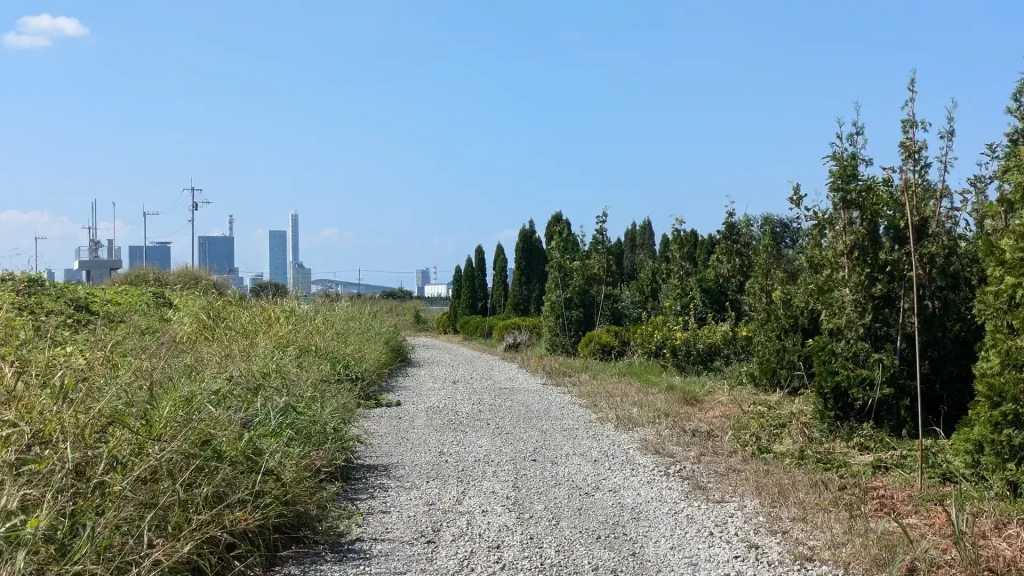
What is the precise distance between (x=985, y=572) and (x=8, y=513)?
424cm

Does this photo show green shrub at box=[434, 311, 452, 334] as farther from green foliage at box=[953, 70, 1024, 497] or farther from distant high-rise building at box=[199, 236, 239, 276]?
green foliage at box=[953, 70, 1024, 497]

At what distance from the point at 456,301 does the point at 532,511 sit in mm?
24849

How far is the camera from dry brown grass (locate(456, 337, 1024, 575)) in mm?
3889

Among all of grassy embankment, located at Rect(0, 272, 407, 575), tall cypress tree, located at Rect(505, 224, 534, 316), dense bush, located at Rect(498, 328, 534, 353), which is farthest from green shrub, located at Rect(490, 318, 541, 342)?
grassy embankment, located at Rect(0, 272, 407, 575)

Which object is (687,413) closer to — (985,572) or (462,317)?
(985,572)

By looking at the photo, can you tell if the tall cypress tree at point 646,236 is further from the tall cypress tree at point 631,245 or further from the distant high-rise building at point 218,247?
the distant high-rise building at point 218,247

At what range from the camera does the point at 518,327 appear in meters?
20.6

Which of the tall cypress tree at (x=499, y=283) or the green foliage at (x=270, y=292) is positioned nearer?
the green foliage at (x=270, y=292)

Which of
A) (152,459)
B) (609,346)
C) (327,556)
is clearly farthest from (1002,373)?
(609,346)

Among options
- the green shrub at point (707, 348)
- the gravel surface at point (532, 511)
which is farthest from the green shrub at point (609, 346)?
the gravel surface at point (532, 511)

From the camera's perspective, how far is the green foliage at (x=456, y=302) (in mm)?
29203

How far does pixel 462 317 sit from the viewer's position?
28.0m

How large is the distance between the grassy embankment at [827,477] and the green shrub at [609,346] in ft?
13.4

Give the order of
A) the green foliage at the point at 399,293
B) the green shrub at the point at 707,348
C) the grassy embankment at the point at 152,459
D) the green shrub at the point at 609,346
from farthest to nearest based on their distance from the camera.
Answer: the green foliage at the point at 399,293
the green shrub at the point at 609,346
the green shrub at the point at 707,348
the grassy embankment at the point at 152,459
